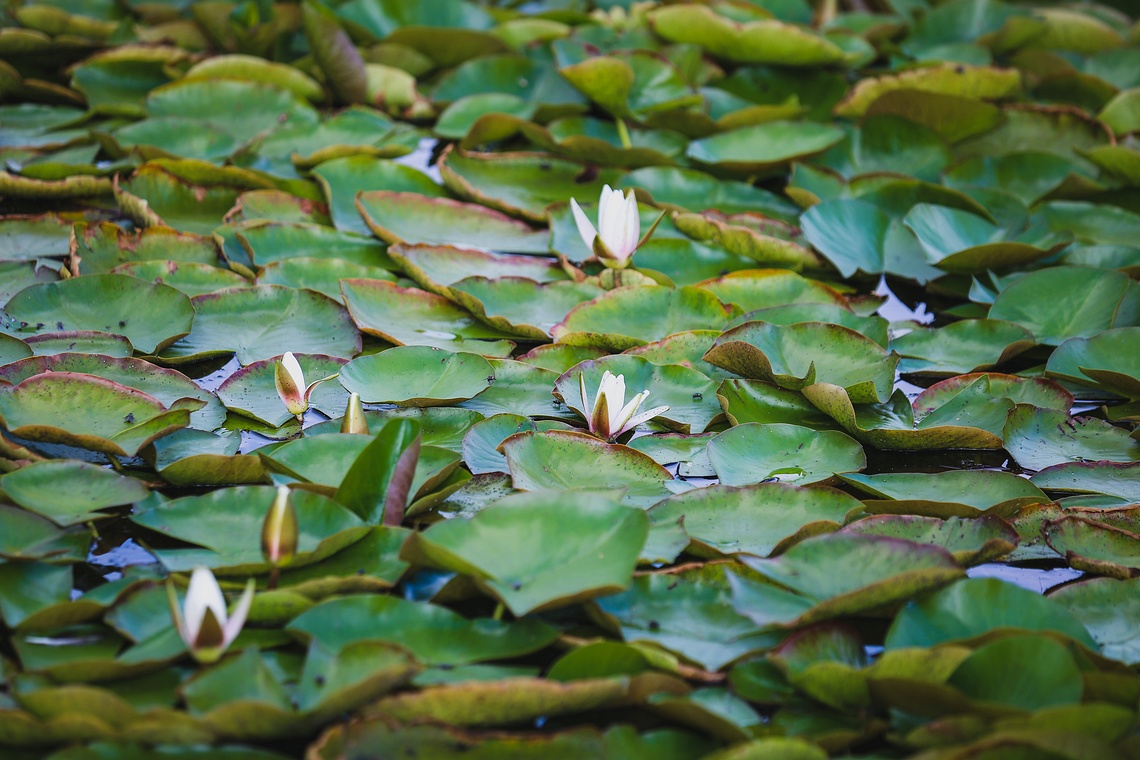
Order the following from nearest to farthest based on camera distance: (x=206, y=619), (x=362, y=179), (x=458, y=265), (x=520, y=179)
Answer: (x=206, y=619), (x=458, y=265), (x=362, y=179), (x=520, y=179)

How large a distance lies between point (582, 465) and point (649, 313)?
557 mm

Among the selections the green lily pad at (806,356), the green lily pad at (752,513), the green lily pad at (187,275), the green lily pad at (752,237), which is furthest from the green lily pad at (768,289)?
the green lily pad at (187,275)

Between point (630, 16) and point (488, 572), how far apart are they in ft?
8.92

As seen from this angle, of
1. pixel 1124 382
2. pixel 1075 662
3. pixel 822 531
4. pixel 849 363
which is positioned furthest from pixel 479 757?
pixel 1124 382

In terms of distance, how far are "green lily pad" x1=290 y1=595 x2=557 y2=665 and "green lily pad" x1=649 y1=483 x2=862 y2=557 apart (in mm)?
322

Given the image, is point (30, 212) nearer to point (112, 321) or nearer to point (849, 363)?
point (112, 321)

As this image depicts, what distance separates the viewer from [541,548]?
51.1 inches

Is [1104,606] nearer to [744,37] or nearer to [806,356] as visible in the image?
[806,356]

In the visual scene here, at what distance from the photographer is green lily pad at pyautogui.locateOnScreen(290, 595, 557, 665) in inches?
47.7

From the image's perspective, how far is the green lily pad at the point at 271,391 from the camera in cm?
168

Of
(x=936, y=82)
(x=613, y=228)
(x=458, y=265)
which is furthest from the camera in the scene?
(x=936, y=82)

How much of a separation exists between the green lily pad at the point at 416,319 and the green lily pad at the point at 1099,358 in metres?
1.09

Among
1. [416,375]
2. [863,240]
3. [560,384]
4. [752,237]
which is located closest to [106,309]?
[416,375]

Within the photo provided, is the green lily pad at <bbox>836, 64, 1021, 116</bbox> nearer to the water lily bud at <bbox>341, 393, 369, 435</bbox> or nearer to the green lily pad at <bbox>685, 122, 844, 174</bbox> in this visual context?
the green lily pad at <bbox>685, 122, 844, 174</bbox>
